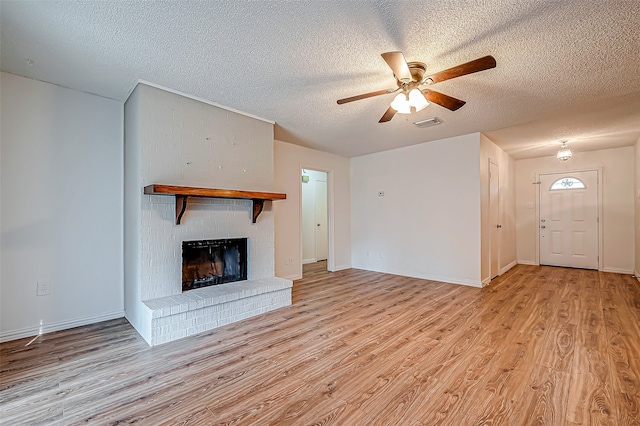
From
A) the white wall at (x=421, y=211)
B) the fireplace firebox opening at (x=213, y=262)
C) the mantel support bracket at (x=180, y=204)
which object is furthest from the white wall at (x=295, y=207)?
the mantel support bracket at (x=180, y=204)

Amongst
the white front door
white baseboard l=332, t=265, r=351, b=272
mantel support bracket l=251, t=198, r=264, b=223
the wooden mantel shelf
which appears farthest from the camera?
white baseboard l=332, t=265, r=351, b=272

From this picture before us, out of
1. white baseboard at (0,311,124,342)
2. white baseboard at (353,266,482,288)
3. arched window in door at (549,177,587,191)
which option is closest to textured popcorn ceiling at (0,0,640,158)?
white baseboard at (0,311,124,342)

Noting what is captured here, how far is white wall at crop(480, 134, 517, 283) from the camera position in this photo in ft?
15.4

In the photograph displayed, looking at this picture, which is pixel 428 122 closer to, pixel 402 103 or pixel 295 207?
pixel 402 103

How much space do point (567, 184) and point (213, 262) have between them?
7262 mm

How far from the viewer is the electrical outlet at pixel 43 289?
283cm

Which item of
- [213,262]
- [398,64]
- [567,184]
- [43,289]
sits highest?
[398,64]

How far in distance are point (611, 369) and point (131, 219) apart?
→ 4.51m

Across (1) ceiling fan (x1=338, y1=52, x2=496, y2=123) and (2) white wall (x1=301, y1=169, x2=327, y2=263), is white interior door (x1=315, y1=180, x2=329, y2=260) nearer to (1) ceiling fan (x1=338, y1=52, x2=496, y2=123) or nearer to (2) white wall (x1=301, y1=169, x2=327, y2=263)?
(2) white wall (x1=301, y1=169, x2=327, y2=263)

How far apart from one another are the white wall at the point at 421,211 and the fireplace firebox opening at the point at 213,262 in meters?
3.16

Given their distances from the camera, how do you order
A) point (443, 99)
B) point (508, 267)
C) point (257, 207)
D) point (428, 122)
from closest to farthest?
1. point (443, 99)
2. point (257, 207)
3. point (428, 122)
4. point (508, 267)

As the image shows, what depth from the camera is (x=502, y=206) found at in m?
5.75

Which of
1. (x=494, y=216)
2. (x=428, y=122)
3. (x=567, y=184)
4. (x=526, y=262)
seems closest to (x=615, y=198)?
(x=567, y=184)

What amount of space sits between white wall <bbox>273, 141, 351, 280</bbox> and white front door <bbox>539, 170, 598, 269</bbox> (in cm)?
460
